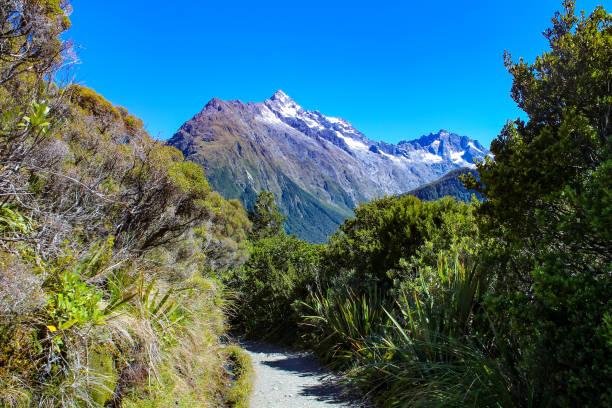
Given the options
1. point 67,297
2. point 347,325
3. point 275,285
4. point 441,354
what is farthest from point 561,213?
point 275,285

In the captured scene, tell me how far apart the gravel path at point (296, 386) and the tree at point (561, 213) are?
285cm

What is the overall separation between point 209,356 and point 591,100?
6094mm

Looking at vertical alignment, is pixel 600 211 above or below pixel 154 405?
above

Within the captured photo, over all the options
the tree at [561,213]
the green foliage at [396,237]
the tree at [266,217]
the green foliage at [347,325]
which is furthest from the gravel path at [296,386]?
the tree at [266,217]

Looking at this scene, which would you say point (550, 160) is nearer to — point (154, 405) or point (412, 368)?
point (412, 368)

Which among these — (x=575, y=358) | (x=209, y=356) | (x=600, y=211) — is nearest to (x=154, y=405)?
(x=209, y=356)

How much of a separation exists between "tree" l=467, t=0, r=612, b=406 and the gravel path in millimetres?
2849

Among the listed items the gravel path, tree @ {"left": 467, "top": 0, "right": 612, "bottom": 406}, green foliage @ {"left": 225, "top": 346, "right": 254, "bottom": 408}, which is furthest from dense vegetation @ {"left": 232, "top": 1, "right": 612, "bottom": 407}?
green foliage @ {"left": 225, "top": 346, "right": 254, "bottom": 408}

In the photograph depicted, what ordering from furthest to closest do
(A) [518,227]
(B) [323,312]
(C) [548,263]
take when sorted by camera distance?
(B) [323,312]
(A) [518,227]
(C) [548,263]

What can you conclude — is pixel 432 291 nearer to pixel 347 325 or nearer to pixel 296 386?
pixel 347 325

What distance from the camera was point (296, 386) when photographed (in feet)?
18.9

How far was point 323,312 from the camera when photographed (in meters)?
7.95

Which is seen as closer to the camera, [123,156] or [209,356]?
[209,356]

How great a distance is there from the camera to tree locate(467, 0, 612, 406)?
6.92 ft
